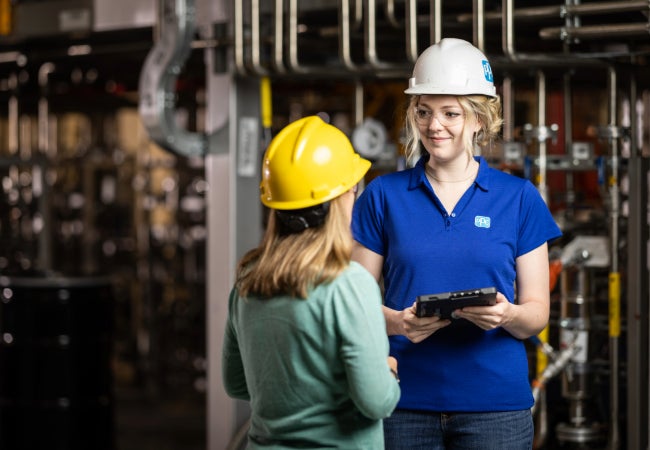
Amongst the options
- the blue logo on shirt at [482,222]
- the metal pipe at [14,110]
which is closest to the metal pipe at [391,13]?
the blue logo on shirt at [482,222]

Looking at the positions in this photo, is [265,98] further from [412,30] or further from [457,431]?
[457,431]

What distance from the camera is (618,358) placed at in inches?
175

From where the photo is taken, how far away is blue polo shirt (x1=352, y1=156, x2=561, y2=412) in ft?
8.32

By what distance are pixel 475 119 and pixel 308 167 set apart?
56 cm

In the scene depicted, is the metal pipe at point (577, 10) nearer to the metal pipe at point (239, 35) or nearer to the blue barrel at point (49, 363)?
the metal pipe at point (239, 35)

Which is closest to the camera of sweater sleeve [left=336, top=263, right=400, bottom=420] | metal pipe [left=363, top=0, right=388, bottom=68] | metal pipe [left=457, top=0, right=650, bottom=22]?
sweater sleeve [left=336, top=263, right=400, bottom=420]

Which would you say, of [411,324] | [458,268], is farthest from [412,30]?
[411,324]

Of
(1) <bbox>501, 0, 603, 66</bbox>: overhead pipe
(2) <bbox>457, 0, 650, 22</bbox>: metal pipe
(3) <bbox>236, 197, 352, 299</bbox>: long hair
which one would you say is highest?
(2) <bbox>457, 0, 650, 22</bbox>: metal pipe

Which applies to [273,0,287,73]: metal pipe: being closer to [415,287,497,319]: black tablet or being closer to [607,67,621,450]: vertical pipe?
[607,67,621,450]: vertical pipe

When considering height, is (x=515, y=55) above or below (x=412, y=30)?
below

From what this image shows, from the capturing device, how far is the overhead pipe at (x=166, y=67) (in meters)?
4.54

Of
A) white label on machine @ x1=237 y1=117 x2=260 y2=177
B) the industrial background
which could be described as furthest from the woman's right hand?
white label on machine @ x1=237 y1=117 x2=260 y2=177

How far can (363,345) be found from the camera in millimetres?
2076

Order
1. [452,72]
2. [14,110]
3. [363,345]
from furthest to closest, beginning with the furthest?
1. [14,110]
2. [452,72]
3. [363,345]
